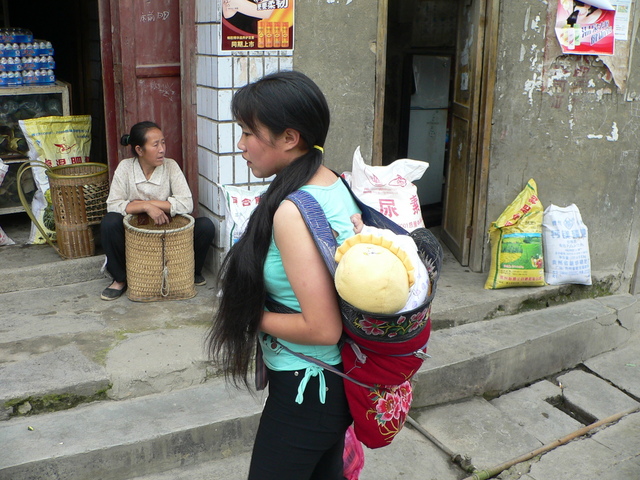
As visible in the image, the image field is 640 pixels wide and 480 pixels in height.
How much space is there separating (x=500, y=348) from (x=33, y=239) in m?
3.35

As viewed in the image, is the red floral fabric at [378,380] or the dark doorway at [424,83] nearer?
the red floral fabric at [378,380]

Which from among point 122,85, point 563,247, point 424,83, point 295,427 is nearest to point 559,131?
point 563,247

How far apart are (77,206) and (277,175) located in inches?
118

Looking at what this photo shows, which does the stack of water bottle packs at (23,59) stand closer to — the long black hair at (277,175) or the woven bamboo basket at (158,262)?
the woven bamboo basket at (158,262)

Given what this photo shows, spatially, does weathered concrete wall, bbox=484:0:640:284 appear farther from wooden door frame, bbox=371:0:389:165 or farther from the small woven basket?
the small woven basket

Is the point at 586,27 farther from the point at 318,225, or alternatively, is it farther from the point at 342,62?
the point at 318,225

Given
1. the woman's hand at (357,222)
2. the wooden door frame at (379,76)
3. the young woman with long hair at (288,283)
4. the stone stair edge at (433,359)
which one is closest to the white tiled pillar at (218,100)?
the wooden door frame at (379,76)

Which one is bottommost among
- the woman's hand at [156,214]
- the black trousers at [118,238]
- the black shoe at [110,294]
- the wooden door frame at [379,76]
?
the black shoe at [110,294]

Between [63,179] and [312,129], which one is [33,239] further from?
[312,129]

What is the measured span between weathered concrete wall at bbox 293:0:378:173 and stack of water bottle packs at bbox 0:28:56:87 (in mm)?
2089

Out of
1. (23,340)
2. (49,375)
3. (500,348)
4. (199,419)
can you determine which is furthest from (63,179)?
(500,348)

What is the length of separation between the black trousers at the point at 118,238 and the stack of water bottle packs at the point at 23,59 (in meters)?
1.53

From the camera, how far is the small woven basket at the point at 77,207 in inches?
179

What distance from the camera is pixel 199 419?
3287 mm
